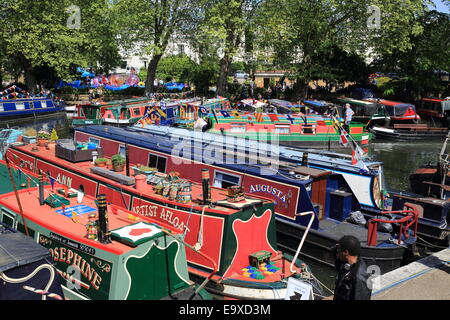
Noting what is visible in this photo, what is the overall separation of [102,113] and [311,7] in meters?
19.4

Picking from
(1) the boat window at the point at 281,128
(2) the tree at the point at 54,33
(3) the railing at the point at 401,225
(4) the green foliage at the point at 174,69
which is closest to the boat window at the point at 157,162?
(3) the railing at the point at 401,225

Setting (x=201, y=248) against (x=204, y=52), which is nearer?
(x=201, y=248)

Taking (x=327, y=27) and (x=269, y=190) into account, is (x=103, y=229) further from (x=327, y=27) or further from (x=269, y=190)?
(x=327, y=27)

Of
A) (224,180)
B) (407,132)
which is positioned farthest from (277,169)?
(407,132)

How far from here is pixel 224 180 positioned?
12336 millimetres

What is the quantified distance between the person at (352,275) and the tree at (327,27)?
3013cm

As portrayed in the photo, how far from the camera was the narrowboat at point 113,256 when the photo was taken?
7535 mm

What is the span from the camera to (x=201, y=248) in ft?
31.6

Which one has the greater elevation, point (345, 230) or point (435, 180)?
point (435, 180)

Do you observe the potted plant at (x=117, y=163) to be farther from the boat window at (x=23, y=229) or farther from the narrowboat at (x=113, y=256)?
the boat window at (x=23, y=229)

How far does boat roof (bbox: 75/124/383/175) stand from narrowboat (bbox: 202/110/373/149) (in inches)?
345

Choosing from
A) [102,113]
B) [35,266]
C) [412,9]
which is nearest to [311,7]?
[412,9]

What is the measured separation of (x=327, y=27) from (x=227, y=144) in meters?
25.3

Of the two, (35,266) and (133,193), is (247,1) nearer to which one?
(133,193)
